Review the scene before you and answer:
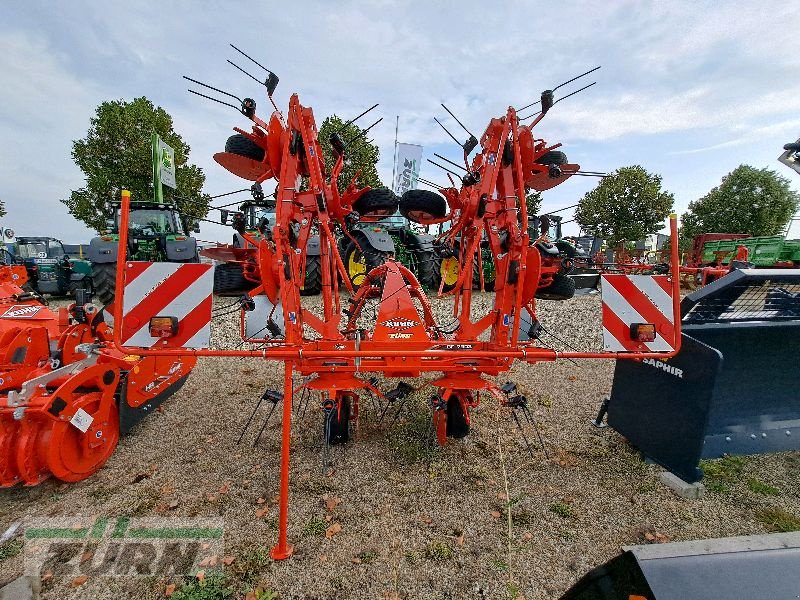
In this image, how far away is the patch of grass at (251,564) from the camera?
2.16 metres

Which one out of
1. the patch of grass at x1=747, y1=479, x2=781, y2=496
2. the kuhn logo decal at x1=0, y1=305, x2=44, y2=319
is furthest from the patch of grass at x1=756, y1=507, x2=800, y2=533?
the kuhn logo decal at x1=0, y1=305, x2=44, y2=319

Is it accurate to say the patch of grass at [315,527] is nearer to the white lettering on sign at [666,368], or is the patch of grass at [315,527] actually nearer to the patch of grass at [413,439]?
the patch of grass at [413,439]

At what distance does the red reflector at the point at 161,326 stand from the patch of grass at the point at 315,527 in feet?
4.84

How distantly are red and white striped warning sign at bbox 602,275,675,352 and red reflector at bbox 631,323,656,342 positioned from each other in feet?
0.08

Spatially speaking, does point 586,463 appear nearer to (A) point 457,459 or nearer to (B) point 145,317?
(A) point 457,459

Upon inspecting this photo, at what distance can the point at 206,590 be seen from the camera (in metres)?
2.07

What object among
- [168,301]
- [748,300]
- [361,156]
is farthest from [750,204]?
→ [168,301]

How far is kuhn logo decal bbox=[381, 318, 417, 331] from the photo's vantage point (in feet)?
10.0

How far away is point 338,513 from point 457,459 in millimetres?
1145

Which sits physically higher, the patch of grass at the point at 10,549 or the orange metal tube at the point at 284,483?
the orange metal tube at the point at 284,483

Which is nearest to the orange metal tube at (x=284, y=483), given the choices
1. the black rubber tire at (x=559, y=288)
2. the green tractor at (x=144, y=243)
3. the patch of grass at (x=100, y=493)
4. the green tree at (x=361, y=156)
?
the patch of grass at (x=100, y=493)

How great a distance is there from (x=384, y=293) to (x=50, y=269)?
14075mm

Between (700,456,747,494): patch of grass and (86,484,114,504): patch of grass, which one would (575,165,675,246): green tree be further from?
(86,484,114,504): patch of grass

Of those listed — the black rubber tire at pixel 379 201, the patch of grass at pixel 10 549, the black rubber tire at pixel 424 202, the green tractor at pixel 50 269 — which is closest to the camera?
the patch of grass at pixel 10 549
